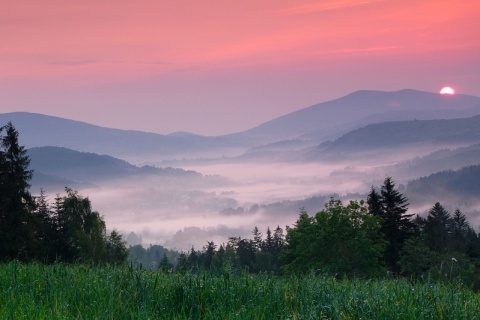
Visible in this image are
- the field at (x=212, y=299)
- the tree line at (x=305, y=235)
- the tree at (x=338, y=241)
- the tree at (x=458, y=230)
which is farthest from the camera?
the tree at (x=458, y=230)

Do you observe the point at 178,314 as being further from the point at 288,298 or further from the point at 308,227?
the point at 308,227

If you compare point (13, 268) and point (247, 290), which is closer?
point (247, 290)

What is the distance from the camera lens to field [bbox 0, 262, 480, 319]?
6004 millimetres

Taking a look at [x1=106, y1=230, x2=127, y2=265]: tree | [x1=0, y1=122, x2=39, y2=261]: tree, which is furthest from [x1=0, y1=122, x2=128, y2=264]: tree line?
[x1=106, y1=230, x2=127, y2=265]: tree

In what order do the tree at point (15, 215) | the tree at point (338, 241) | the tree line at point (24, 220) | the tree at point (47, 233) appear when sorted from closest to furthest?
the tree at point (15, 215) < the tree line at point (24, 220) < the tree at point (47, 233) < the tree at point (338, 241)

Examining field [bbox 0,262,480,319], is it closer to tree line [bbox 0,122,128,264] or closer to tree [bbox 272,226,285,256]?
tree line [bbox 0,122,128,264]

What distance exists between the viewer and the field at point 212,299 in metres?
6.00

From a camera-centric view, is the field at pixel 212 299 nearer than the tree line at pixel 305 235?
Yes

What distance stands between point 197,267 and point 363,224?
5339 centimetres

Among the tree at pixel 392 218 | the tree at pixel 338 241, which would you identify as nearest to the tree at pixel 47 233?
the tree at pixel 338 241

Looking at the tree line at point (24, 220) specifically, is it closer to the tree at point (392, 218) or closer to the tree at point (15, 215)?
the tree at point (15, 215)

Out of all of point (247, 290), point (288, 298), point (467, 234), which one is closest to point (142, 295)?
point (247, 290)

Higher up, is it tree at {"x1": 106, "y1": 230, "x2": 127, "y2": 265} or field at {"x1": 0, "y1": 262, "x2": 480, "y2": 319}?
tree at {"x1": 106, "y1": 230, "x2": 127, "y2": 265}

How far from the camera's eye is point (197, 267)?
28.0 ft
